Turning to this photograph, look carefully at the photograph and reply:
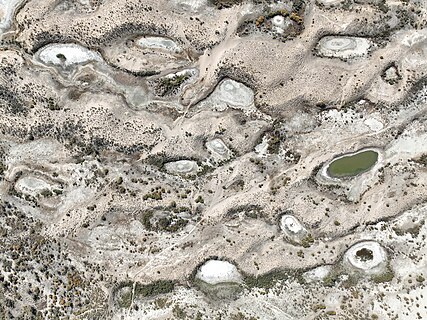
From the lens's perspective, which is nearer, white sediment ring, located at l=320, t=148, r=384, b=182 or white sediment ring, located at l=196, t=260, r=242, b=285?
white sediment ring, located at l=320, t=148, r=384, b=182

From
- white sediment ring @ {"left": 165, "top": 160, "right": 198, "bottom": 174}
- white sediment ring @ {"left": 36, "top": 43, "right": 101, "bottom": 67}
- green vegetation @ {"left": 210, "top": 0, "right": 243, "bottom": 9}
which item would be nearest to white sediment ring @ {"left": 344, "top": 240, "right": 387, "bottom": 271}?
white sediment ring @ {"left": 165, "top": 160, "right": 198, "bottom": 174}

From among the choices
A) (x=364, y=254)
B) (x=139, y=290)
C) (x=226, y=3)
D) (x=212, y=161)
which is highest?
(x=226, y=3)

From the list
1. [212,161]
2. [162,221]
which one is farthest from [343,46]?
[162,221]

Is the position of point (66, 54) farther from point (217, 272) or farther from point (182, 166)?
point (217, 272)

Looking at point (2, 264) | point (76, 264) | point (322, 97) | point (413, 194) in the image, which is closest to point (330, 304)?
point (413, 194)

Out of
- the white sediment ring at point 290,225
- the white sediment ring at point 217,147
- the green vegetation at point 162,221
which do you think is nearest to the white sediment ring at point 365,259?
the white sediment ring at point 290,225

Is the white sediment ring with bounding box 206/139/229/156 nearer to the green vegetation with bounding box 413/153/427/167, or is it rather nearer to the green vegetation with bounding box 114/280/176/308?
the green vegetation with bounding box 114/280/176/308

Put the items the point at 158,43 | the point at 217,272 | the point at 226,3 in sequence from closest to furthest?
the point at 226,3, the point at 158,43, the point at 217,272
